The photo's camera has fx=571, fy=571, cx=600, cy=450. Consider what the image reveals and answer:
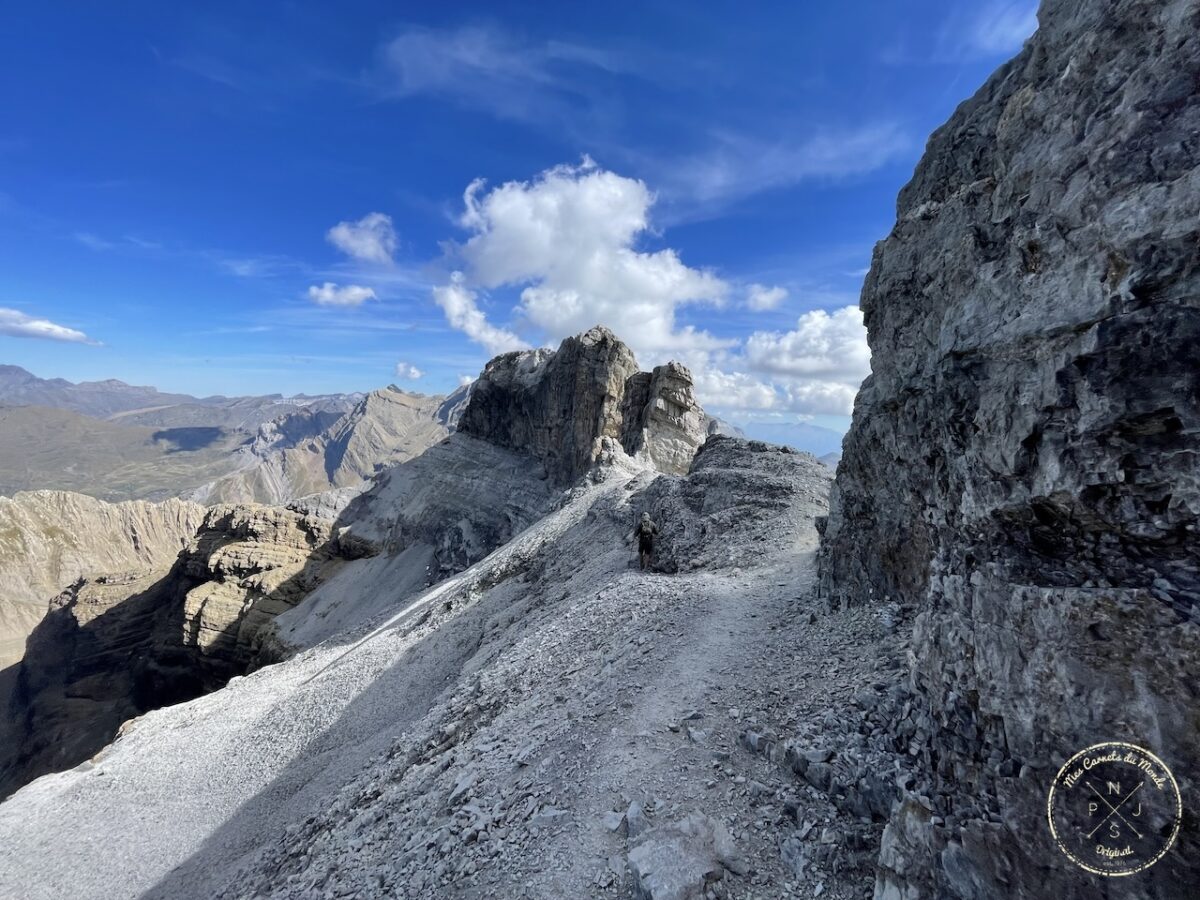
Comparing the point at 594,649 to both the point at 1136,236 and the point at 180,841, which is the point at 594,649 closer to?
the point at 1136,236

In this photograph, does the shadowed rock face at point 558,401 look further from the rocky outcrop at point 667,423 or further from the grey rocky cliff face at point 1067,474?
the grey rocky cliff face at point 1067,474

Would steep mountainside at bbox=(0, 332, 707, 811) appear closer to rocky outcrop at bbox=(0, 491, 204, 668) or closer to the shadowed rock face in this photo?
the shadowed rock face

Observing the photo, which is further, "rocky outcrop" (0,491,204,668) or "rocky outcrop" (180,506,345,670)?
"rocky outcrop" (0,491,204,668)

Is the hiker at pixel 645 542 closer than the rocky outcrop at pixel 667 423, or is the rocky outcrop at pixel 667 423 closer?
the hiker at pixel 645 542

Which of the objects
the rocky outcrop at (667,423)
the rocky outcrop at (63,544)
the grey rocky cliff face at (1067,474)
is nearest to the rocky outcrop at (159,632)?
the rocky outcrop at (63,544)

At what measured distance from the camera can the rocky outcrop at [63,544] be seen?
84562mm

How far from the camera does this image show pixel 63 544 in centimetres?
9100

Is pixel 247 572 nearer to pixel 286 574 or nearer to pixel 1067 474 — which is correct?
pixel 286 574

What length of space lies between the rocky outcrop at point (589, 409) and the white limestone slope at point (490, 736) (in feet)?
53.0

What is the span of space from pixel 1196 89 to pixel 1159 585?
16.9ft

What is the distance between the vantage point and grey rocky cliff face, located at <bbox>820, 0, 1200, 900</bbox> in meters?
5.63

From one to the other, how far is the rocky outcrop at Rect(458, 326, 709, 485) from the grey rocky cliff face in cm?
3637

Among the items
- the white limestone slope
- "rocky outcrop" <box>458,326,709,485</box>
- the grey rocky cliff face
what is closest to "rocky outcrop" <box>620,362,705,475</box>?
"rocky outcrop" <box>458,326,709,485</box>

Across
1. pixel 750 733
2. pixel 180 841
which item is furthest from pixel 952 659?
pixel 180 841
